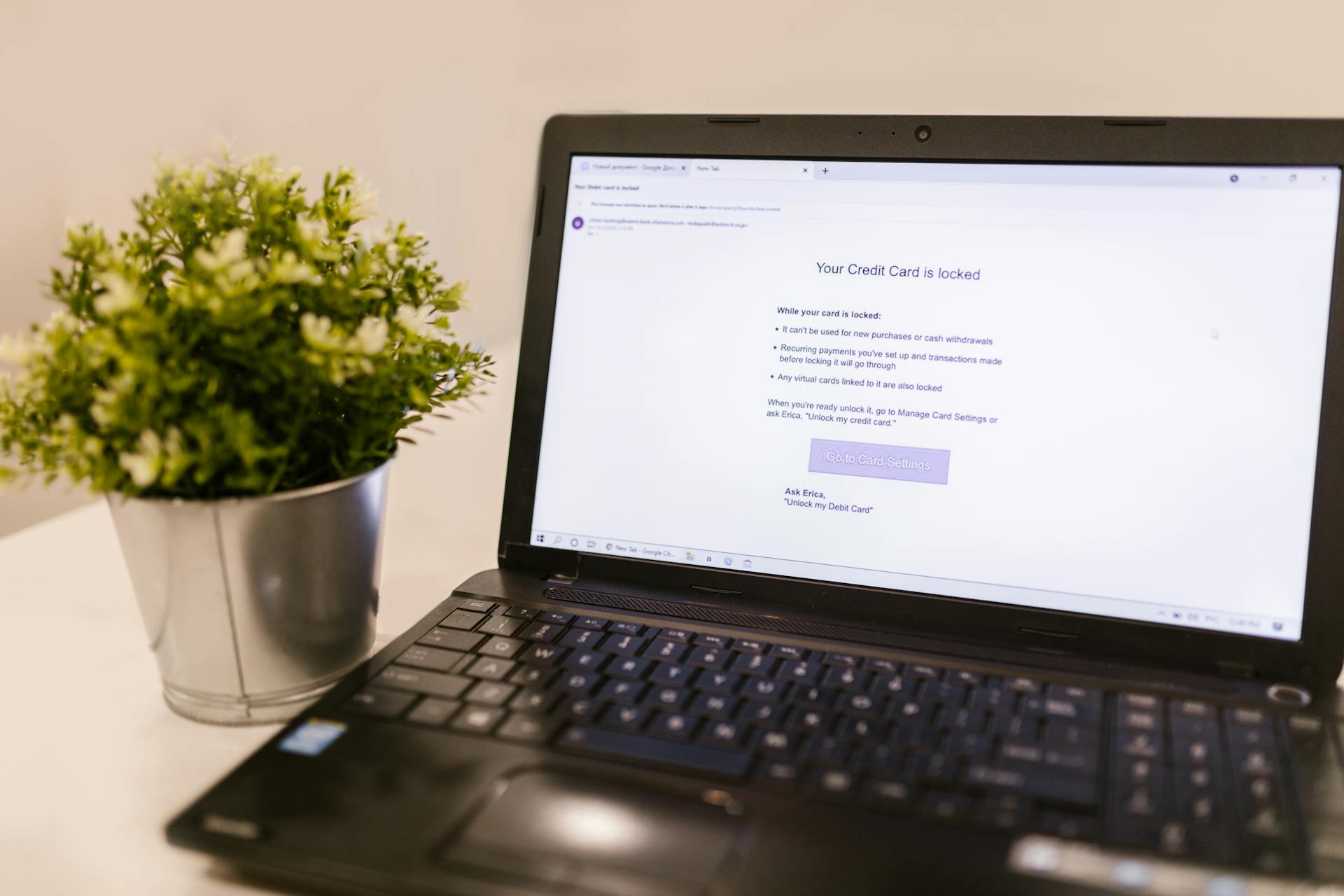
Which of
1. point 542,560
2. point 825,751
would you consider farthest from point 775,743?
point 542,560

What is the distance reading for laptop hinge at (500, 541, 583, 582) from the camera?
0.65m

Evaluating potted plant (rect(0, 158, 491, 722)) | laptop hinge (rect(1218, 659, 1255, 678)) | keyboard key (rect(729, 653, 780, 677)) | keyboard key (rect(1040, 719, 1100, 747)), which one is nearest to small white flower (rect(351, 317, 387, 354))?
potted plant (rect(0, 158, 491, 722))

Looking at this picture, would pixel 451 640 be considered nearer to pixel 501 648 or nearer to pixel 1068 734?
pixel 501 648

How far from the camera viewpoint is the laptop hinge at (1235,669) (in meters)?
0.54

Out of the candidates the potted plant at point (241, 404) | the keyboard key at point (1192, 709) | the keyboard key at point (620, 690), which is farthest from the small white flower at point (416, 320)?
the keyboard key at point (1192, 709)

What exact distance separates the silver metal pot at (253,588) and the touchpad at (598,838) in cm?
16

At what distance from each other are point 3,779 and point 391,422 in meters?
0.26

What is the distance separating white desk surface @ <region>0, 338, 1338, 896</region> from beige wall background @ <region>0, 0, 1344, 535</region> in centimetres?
28

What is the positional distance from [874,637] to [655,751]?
0.18 m

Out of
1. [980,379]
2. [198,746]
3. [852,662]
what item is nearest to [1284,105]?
[980,379]

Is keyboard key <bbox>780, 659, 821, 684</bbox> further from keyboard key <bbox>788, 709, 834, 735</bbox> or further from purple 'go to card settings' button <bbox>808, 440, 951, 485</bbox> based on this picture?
purple 'go to card settings' button <bbox>808, 440, 951, 485</bbox>

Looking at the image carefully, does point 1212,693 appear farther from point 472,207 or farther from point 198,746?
point 472,207

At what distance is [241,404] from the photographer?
1.58 ft

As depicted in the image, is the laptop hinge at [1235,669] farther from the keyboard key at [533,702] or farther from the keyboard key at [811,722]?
the keyboard key at [533,702]
